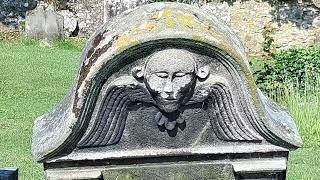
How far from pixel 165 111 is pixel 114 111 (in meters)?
0.25

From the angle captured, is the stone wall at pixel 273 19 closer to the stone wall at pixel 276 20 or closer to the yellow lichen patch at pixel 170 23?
the stone wall at pixel 276 20

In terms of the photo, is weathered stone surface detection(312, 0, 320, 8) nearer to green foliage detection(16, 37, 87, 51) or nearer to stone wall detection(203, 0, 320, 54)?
stone wall detection(203, 0, 320, 54)

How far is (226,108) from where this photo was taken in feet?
13.7

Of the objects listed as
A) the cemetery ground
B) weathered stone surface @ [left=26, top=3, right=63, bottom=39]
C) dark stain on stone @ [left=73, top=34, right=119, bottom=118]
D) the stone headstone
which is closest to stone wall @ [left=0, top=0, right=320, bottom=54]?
weathered stone surface @ [left=26, top=3, right=63, bottom=39]

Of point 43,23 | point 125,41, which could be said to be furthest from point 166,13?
point 43,23

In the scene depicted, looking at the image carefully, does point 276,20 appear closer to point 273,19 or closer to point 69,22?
point 273,19

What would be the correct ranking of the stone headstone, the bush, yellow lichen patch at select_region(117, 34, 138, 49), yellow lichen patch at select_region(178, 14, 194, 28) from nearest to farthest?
yellow lichen patch at select_region(117, 34, 138, 49) → yellow lichen patch at select_region(178, 14, 194, 28) → the stone headstone → the bush

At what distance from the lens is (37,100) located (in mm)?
11188

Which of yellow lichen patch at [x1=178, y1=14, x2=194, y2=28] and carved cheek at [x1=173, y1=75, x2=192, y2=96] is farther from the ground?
yellow lichen patch at [x1=178, y1=14, x2=194, y2=28]

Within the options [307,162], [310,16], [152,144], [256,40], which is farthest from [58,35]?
[152,144]

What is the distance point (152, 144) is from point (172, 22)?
620 millimetres

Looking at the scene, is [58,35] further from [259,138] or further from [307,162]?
[259,138]

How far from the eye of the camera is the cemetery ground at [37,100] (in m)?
8.02

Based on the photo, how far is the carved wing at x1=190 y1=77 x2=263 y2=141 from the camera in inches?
162
